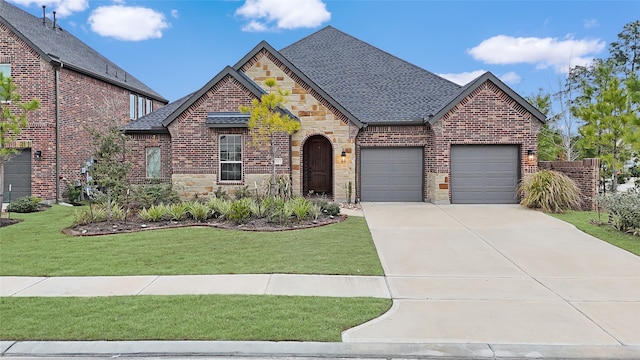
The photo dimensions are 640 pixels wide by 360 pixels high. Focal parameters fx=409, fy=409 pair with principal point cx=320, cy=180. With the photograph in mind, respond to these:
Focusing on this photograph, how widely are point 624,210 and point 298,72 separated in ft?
37.4

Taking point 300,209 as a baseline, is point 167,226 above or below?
below

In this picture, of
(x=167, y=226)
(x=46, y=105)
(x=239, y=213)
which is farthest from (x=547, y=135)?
(x=46, y=105)

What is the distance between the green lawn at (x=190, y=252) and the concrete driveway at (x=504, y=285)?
2.79ft

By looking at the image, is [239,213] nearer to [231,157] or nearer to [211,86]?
[231,157]

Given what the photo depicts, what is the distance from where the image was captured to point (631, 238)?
31.4 feet

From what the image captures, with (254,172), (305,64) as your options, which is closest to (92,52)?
(305,64)

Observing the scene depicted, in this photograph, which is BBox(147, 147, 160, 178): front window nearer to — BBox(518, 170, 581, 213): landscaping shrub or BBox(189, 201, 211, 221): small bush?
BBox(189, 201, 211, 221): small bush

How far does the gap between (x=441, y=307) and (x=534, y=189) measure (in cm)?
1063

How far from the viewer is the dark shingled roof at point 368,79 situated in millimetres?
17031

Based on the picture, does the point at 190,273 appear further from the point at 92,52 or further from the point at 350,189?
the point at 92,52

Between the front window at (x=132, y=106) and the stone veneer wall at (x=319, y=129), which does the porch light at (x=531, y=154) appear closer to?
the stone veneer wall at (x=319, y=129)

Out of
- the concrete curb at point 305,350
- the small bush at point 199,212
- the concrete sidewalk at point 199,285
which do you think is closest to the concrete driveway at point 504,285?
the concrete curb at point 305,350

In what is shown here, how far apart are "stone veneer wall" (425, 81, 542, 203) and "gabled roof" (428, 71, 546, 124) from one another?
13 cm

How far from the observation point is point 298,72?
16.0 meters
